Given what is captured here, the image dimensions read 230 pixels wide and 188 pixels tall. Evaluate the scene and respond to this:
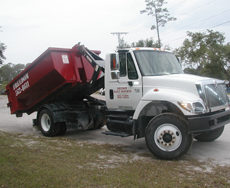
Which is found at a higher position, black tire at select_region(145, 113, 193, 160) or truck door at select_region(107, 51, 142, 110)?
truck door at select_region(107, 51, 142, 110)

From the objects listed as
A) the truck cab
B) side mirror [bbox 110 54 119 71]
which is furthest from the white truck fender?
side mirror [bbox 110 54 119 71]

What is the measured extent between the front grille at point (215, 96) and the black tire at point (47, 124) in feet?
15.7

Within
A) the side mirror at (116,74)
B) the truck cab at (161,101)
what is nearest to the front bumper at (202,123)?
the truck cab at (161,101)

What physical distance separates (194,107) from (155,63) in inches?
67.5

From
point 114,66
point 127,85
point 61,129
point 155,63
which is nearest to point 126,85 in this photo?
point 127,85

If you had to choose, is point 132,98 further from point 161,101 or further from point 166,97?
point 166,97

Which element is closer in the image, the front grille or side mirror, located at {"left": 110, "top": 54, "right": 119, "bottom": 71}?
the front grille

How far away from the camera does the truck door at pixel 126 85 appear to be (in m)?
7.03

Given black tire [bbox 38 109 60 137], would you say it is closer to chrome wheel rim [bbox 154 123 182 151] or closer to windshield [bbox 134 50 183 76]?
windshield [bbox 134 50 183 76]

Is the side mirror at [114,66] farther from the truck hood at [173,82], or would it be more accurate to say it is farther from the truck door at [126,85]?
the truck hood at [173,82]

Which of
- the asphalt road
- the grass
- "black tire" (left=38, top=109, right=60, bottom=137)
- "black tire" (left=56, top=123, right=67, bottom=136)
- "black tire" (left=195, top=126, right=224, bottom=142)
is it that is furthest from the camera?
"black tire" (left=56, top=123, right=67, bottom=136)

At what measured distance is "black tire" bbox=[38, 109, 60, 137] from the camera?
9.09 metres

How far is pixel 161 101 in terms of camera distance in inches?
251

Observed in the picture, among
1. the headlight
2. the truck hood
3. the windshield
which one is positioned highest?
the windshield
